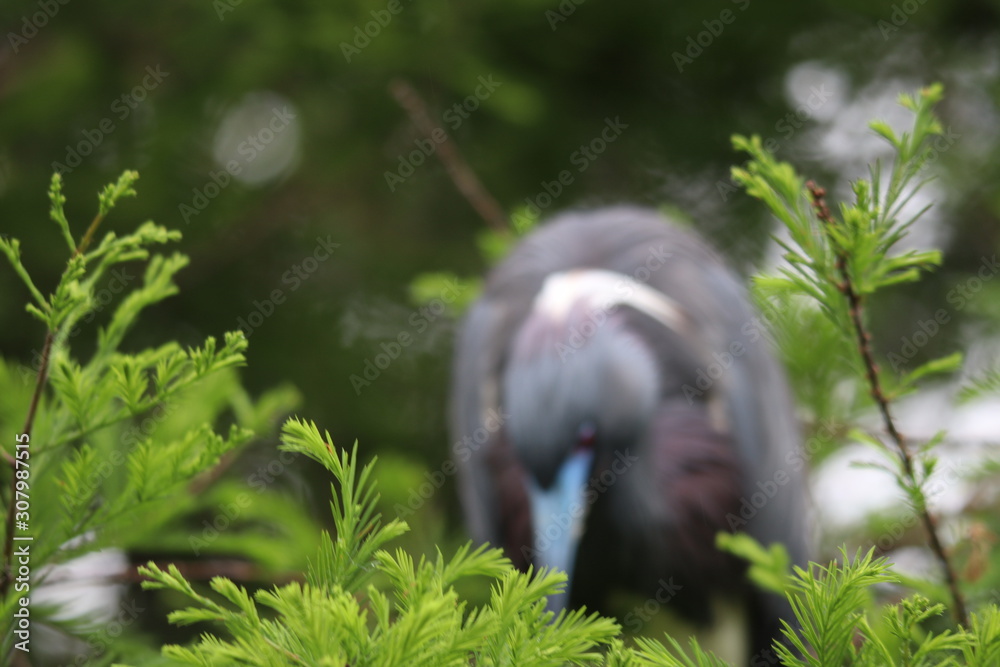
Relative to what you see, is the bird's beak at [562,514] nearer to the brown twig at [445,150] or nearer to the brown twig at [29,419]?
the brown twig at [29,419]

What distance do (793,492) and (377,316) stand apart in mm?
1710

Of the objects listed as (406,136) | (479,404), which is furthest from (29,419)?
(406,136)

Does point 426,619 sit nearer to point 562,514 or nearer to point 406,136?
point 562,514

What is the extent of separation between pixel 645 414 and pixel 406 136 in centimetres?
172

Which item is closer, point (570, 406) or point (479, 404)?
point (570, 406)

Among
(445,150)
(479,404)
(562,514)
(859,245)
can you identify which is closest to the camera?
(859,245)

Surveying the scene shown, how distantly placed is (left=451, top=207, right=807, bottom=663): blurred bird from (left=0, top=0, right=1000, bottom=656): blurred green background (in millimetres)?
662

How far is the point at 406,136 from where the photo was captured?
3131 millimetres

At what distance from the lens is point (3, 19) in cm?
298

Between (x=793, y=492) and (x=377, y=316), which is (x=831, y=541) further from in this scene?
(x=377, y=316)

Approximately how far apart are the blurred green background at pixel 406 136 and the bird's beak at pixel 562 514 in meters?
1.29

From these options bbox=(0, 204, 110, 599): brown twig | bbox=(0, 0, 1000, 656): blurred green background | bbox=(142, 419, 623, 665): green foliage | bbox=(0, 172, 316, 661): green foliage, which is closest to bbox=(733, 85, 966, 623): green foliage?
bbox=(142, 419, 623, 665): green foliage

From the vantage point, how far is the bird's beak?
1.54 m

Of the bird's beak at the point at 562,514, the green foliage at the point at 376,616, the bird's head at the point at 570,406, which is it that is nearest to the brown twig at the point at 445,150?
the bird's head at the point at 570,406
